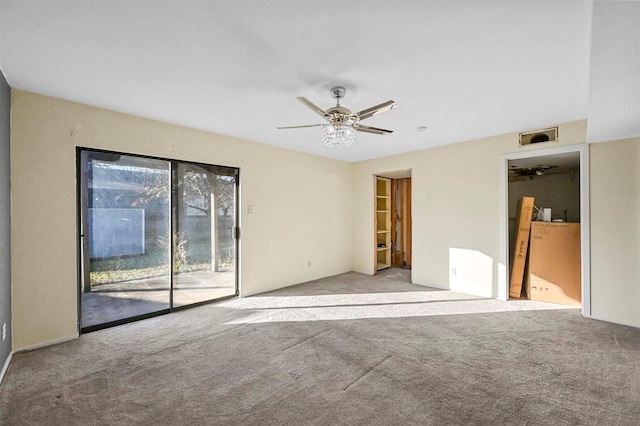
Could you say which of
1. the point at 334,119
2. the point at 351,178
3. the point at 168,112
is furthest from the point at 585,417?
the point at 351,178

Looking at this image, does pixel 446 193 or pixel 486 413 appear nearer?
pixel 486 413

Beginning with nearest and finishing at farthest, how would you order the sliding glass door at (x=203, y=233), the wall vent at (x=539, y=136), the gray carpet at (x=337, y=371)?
the gray carpet at (x=337, y=371) → the wall vent at (x=539, y=136) → the sliding glass door at (x=203, y=233)

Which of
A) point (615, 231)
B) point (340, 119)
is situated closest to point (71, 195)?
point (340, 119)

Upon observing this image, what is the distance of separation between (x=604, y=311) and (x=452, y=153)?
9.51ft

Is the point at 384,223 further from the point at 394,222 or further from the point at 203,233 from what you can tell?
the point at 203,233

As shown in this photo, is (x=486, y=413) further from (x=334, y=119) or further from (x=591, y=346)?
(x=334, y=119)

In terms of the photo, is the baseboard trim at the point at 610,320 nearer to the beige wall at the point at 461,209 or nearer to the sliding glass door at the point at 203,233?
the beige wall at the point at 461,209

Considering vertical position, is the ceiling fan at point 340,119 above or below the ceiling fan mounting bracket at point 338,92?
below

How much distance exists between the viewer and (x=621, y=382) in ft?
7.36

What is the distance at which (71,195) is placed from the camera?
3107 mm

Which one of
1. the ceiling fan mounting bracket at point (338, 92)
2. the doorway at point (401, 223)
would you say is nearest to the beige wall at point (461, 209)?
the doorway at point (401, 223)

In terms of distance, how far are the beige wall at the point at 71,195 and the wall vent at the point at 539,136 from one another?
3626mm

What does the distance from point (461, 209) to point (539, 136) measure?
1.47 meters

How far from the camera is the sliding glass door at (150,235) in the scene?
3.39 meters
